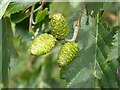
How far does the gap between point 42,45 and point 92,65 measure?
0.24 meters

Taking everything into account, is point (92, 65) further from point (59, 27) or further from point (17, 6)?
point (17, 6)

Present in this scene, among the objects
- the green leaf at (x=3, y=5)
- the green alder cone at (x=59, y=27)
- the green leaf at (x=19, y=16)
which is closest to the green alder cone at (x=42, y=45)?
the green alder cone at (x=59, y=27)

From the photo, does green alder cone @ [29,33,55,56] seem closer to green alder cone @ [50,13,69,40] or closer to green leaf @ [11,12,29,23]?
green alder cone @ [50,13,69,40]

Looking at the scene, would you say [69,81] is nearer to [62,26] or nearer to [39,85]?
[62,26]

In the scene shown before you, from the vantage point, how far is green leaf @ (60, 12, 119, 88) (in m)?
1.37

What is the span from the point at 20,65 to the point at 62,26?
138 centimetres

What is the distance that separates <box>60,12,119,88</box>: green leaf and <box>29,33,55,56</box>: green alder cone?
202mm

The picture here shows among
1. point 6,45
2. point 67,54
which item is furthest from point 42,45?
point 6,45

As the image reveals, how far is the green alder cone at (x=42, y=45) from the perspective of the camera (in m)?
1.17

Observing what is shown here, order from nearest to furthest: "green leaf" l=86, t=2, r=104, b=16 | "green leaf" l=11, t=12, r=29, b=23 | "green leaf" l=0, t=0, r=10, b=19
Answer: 1. "green leaf" l=0, t=0, r=10, b=19
2. "green leaf" l=86, t=2, r=104, b=16
3. "green leaf" l=11, t=12, r=29, b=23

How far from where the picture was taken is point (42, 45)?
1.19m

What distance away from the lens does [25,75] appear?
250 centimetres

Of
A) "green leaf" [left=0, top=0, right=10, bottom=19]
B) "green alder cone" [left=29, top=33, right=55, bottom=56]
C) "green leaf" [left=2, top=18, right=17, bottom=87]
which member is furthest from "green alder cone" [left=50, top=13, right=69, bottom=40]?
"green leaf" [left=2, top=18, right=17, bottom=87]

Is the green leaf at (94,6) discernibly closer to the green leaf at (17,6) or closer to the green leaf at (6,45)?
the green leaf at (17,6)
